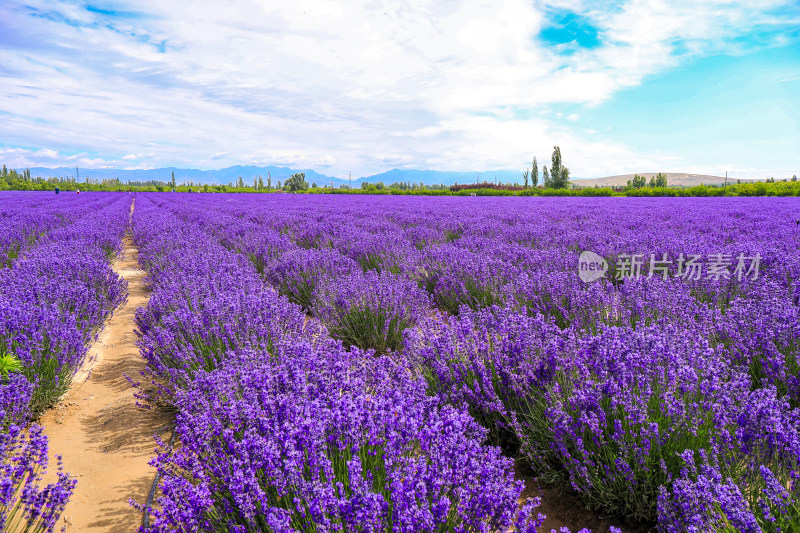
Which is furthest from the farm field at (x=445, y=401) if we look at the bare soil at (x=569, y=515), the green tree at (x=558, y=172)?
the green tree at (x=558, y=172)

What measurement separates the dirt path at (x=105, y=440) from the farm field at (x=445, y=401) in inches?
2.4

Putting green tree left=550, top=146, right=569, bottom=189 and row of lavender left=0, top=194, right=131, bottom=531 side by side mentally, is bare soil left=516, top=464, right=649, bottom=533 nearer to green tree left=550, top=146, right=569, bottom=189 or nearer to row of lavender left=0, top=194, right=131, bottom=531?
row of lavender left=0, top=194, right=131, bottom=531

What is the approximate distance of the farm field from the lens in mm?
1291

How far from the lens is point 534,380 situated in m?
2.14

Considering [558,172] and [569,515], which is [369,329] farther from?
[558,172]

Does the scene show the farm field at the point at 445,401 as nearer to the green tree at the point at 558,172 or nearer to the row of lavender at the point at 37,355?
the row of lavender at the point at 37,355

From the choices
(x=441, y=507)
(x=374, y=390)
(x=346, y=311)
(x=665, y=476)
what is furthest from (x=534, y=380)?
(x=346, y=311)

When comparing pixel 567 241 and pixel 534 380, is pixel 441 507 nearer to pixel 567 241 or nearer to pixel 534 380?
pixel 534 380

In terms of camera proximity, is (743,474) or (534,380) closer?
(743,474)

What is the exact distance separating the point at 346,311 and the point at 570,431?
2.27 metres

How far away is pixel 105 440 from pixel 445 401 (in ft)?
6.39

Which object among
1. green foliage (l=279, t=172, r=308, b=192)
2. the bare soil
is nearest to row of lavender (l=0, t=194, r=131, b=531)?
the bare soil

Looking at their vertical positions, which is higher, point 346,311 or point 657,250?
point 657,250

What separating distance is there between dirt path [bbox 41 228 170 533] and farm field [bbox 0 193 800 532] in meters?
0.06
